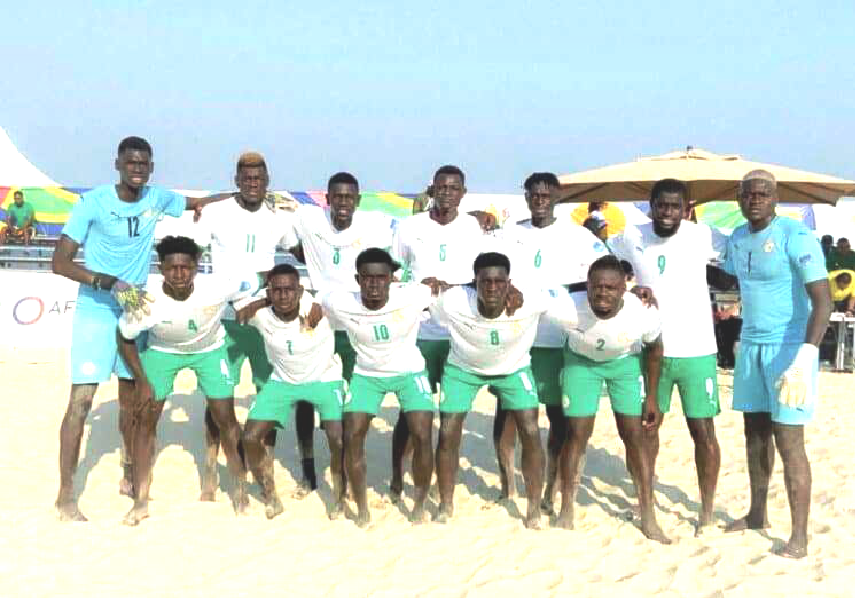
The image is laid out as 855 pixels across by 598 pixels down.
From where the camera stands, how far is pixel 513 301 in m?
5.19

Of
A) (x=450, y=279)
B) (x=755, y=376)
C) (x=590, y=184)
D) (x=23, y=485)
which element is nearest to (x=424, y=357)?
(x=450, y=279)

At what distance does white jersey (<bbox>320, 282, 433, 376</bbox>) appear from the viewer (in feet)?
17.6

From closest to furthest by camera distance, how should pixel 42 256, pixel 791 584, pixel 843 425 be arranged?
1. pixel 791 584
2. pixel 843 425
3. pixel 42 256

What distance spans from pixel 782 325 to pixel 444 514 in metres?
2.48

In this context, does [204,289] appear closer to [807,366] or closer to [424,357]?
[424,357]

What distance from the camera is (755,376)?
4848 mm

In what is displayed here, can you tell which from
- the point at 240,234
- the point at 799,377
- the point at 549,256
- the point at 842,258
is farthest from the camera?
the point at 842,258

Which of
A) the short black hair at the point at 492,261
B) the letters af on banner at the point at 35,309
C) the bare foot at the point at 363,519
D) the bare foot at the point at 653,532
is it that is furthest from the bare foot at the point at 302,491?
the letters af on banner at the point at 35,309

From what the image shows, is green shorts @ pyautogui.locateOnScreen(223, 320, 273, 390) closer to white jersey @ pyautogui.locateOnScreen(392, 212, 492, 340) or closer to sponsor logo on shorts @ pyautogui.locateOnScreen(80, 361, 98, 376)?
sponsor logo on shorts @ pyautogui.locateOnScreen(80, 361, 98, 376)

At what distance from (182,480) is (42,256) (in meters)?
9.41

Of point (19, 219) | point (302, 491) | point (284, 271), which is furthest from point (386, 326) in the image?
point (19, 219)

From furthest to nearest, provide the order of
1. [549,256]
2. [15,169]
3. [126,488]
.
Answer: [15,169] < [126,488] < [549,256]

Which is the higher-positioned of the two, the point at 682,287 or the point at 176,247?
the point at 176,247

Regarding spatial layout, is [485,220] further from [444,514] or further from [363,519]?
[363,519]
